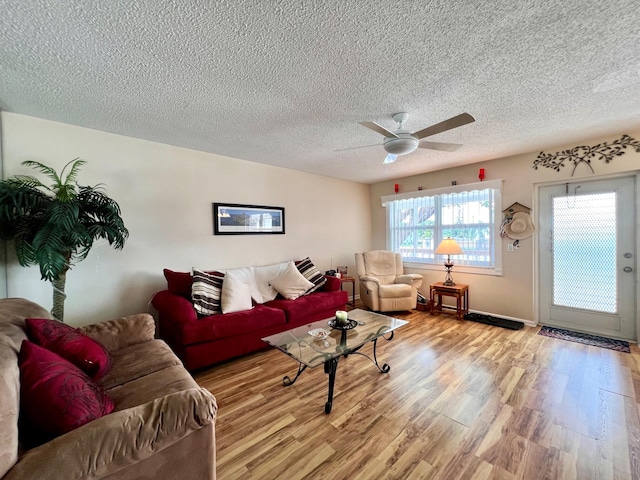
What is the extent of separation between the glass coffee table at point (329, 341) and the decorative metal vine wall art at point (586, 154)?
297 centimetres

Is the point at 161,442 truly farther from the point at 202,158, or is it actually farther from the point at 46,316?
the point at 202,158

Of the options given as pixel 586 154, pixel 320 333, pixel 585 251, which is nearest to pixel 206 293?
pixel 320 333

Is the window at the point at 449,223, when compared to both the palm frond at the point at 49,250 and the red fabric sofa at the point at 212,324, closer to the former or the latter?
the red fabric sofa at the point at 212,324

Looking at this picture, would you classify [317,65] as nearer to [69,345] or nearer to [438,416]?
[69,345]

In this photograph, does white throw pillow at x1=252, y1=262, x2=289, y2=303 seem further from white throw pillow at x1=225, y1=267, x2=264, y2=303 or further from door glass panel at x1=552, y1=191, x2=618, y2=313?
door glass panel at x1=552, y1=191, x2=618, y2=313

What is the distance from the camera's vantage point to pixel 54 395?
40.4 inches

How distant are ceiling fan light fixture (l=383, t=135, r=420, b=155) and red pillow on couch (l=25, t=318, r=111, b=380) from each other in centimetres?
252

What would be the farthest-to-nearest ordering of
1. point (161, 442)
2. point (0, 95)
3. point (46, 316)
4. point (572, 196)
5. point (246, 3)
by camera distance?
point (572, 196) < point (0, 95) < point (46, 316) < point (246, 3) < point (161, 442)

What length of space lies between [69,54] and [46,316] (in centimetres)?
166

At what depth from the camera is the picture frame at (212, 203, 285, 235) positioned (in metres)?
3.55

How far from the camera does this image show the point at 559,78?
1.88 metres

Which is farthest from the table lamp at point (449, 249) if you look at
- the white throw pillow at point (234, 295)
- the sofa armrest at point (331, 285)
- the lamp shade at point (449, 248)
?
the white throw pillow at point (234, 295)

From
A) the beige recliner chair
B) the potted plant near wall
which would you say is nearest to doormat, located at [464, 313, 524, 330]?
the beige recliner chair

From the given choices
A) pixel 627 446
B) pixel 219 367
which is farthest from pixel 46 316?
pixel 627 446
